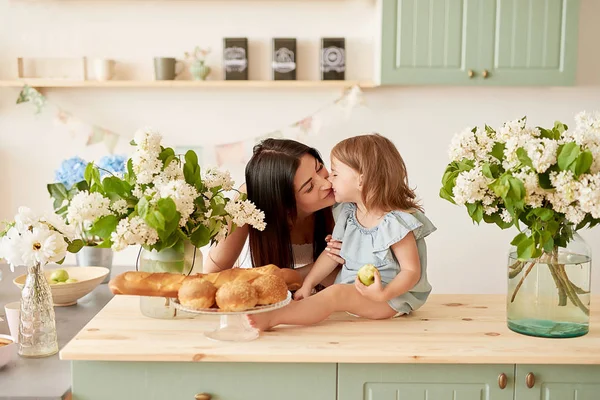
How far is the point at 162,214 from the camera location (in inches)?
60.9

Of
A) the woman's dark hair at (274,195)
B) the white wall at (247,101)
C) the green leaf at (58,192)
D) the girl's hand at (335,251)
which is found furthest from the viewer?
the white wall at (247,101)

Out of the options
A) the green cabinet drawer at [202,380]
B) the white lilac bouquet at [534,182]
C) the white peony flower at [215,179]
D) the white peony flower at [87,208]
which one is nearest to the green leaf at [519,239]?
→ the white lilac bouquet at [534,182]

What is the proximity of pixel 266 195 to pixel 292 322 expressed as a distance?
1.83ft

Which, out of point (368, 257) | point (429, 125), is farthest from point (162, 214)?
point (429, 125)

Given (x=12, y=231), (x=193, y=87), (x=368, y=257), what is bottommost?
(x=368, y=257)

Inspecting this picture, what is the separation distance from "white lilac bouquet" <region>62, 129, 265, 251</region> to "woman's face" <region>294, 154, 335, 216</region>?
15.9 inches

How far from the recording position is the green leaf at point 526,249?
154cm

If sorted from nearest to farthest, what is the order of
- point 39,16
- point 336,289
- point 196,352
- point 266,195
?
point 196,352, point 336,289, point 266,195, point 39,16

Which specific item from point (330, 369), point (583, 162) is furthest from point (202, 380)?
point (583, 162)

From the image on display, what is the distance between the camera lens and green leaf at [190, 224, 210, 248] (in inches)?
65.7

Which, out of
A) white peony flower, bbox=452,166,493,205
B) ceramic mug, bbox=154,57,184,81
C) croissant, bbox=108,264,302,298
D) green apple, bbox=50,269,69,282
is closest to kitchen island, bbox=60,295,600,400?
croissant, bbox=108,264,302,298

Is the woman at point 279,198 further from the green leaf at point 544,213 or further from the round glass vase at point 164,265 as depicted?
the green leaf at point 544,213

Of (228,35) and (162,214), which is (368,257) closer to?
(162,214)

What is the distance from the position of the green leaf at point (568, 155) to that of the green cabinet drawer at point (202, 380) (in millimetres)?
651
